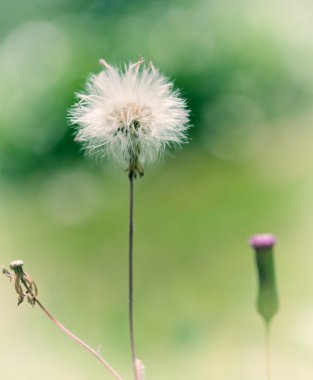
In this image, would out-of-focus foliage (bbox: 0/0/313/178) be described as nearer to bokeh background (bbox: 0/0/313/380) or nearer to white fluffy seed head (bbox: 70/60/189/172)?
bokeh background (bbox: 0/0/313/380)

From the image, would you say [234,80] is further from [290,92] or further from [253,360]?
[253,360]

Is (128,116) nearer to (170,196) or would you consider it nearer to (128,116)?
(128,116)

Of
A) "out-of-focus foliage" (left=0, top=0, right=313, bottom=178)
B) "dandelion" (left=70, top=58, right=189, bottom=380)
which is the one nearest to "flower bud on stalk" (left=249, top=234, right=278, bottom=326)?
"dandelion" (left=70, top=58, right=189, bottom=380)

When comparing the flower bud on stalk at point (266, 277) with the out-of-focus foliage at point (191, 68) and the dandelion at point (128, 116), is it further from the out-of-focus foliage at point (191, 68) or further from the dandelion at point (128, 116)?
the out-of-focus foliage at point (191, 68)

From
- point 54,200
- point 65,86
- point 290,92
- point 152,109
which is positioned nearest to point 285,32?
point 290,92

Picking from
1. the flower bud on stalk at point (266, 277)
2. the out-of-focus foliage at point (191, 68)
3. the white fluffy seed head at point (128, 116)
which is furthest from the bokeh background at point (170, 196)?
the white fluffy seed head at point (128, 116)

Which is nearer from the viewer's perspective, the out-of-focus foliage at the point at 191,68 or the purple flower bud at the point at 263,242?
the purple flower bud at the point at 263,242

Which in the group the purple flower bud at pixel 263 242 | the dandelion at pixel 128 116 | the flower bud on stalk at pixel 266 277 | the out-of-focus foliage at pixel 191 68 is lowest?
the flower bud on stalk at pixel 266 277

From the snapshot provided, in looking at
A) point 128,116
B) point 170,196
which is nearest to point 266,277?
point 128,116
